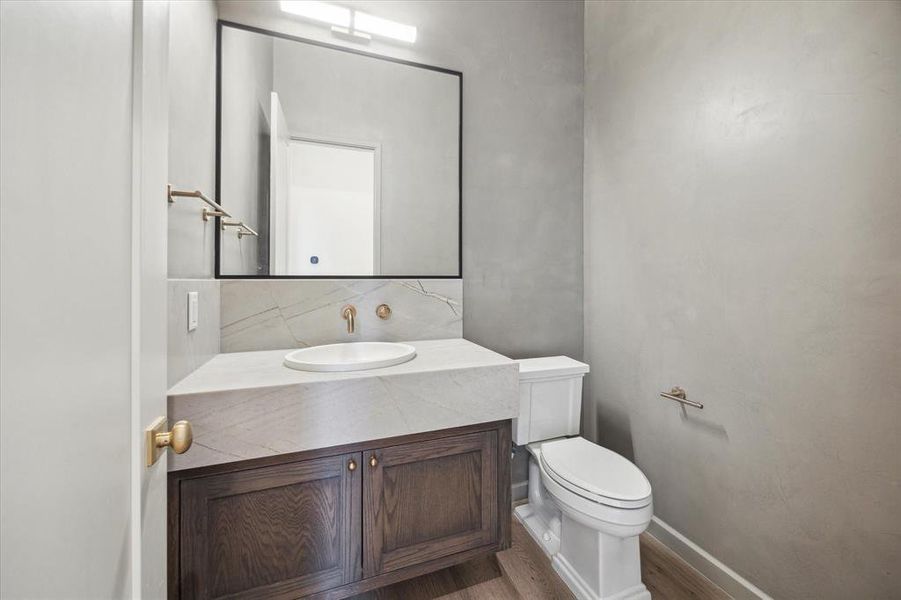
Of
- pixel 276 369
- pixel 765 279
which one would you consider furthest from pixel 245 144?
pixel 765 279

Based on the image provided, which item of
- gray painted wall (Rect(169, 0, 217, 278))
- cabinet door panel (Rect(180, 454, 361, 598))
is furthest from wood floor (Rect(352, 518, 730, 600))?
gray painted wall (Rect(169, 0, 217, 278))

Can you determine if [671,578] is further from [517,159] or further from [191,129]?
[191,129]

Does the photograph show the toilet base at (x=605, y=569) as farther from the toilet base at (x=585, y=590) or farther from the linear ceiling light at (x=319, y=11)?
the linear ceiling light at (x=319, y=11)

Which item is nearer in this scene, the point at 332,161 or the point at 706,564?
the point at 706,564

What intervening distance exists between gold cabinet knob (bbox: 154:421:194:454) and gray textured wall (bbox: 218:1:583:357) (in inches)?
56.6

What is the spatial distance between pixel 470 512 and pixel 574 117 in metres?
2.06

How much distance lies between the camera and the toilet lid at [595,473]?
1.30 meters

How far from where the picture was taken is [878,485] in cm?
107

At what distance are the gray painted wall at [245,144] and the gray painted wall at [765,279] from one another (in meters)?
1.68

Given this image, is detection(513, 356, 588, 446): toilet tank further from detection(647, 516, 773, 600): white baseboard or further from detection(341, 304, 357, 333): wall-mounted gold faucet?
detection(341, 304, 357, 333): wall-mounted gold faucet

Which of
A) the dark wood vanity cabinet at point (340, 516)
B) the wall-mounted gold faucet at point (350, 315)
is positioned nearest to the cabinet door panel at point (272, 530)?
the dark wood vanity cabinet at point (340, 516)

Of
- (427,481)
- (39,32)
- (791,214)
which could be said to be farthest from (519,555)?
(39,32)

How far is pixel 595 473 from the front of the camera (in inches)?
58.4

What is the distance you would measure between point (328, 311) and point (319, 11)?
4.32 feet
